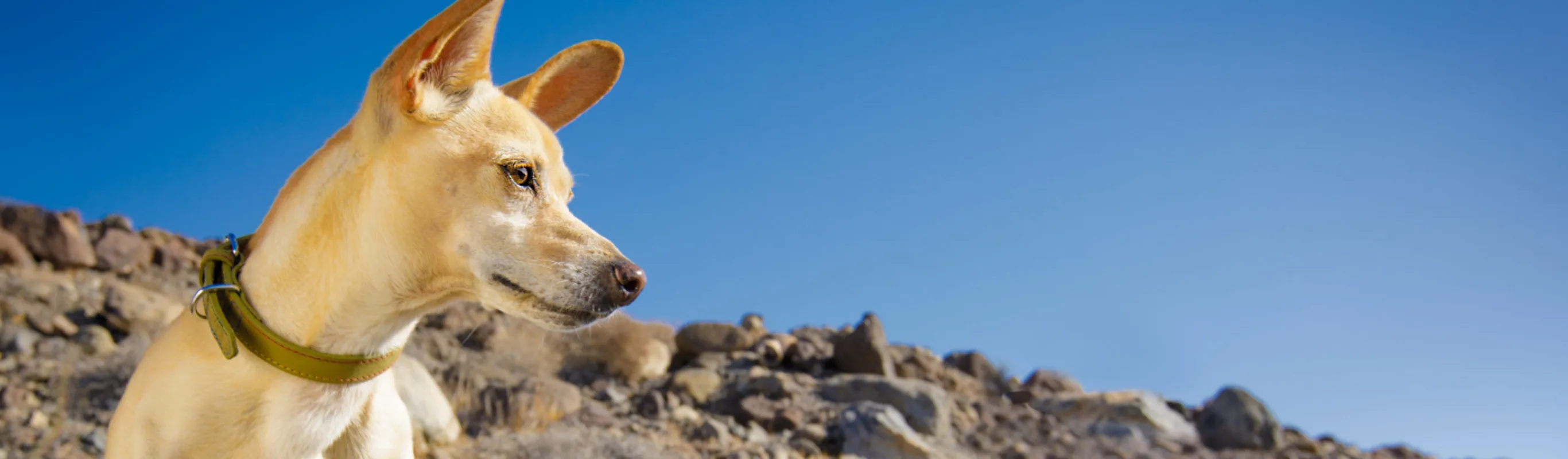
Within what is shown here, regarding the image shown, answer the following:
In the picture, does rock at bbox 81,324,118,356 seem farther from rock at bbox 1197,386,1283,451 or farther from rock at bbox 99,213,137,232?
rock at bbox 1197,386,1283,451

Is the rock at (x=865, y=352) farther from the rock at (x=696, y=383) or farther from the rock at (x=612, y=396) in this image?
the rock at (x=612, y=396)

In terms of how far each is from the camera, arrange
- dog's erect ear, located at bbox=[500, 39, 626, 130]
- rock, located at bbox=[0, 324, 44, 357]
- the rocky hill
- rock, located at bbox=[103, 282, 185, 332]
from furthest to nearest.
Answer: rock, located at bbox=[103, 282, 185, 332], rock, located at bbox=[0, 324, 44, 357], the rocky hill, dog's erect ear, located at bbox=[500, 39, 626, 130]

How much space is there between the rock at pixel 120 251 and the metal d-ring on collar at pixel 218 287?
12.2 m

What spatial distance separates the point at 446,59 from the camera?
83.4 inches

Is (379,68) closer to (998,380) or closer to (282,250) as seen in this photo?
(282,250)

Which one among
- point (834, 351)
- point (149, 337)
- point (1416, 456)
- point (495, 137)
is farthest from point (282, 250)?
point (1416, 456)

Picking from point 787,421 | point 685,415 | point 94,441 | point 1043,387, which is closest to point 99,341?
point 94,441

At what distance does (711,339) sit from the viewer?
45.1 feet

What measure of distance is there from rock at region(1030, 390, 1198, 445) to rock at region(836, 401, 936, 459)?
4.81 meters

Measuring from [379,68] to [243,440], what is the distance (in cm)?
84

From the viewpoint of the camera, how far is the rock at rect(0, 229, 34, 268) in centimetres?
1104

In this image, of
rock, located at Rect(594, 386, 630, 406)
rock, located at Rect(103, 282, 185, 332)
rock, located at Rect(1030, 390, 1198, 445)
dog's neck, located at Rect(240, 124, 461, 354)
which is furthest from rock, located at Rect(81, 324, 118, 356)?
rock, located at Rect(1030, 390, 1198, 445)

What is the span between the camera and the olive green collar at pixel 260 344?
6.30ft

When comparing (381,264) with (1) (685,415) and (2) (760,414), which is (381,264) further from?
(2) (760,414)
